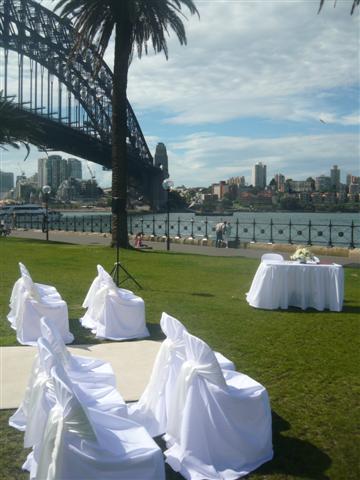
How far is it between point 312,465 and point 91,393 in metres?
1.81

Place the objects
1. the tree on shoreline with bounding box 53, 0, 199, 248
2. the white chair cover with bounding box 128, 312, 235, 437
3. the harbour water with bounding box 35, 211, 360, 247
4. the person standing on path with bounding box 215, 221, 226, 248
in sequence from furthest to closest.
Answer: the harbour water with bounding box 35, 211, 360, 247 → the person standing on path with bounding box 215, 221, 226, 248 → the tree on shoreline with bounding box 53, 0, 199, 248 → the white chair cover with bounding box 128, 312, 235, 437

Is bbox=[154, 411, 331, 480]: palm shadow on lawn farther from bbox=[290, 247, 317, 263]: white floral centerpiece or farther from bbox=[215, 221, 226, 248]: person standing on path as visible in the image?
bbox=[215, 221, 226, 248]: person standing on path

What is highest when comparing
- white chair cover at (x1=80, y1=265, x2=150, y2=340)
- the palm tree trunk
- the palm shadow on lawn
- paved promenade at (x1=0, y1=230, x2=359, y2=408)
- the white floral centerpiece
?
the palm tree trunk

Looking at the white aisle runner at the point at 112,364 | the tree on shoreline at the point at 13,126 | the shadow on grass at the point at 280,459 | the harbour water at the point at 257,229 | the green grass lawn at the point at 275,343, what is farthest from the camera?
the tree on shoreline at the point at 13,126

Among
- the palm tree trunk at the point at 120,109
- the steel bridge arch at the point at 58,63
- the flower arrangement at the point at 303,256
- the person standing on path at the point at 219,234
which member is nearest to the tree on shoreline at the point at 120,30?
the palm tree trunk at the point at 120,109

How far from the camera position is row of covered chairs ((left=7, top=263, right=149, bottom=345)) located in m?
7.89

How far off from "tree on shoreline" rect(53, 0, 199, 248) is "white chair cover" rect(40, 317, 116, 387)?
54.8ft

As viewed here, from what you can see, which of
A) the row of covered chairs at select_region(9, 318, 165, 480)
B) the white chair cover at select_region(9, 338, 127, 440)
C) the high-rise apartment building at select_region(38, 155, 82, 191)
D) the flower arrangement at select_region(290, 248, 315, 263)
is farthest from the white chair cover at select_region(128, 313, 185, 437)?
the high-rise apartment building at select_region(38, 155, 82, 191)

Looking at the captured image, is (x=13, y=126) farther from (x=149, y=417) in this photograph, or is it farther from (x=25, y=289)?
(x=149, y=417)

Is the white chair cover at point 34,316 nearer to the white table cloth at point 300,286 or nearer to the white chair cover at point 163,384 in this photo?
the white chair cover at point 163,384

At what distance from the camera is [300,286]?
10711 millimetres

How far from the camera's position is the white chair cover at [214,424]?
4.32 meters

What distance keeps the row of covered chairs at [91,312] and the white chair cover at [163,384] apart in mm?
3180

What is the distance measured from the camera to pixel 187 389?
4.46 meters
